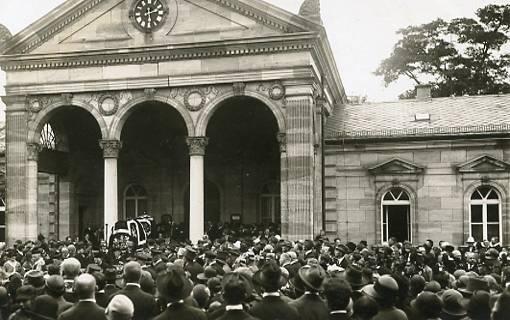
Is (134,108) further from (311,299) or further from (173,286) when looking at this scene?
(173,286)

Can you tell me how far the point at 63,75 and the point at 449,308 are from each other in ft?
75.0

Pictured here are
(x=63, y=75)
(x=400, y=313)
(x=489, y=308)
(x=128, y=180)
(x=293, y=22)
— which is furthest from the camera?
(x=128, y=180)

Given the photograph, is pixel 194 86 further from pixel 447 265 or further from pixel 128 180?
pixel 447 265

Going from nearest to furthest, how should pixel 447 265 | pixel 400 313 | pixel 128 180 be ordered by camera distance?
pixel 400 313
pixel 447 265
pixel 128 180

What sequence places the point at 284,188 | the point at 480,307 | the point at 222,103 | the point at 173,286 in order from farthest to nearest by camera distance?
1. the point at 222,103
2. the point at 284,188
3. the point at 480,307
4. the point at 173,286

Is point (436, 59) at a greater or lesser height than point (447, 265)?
greater

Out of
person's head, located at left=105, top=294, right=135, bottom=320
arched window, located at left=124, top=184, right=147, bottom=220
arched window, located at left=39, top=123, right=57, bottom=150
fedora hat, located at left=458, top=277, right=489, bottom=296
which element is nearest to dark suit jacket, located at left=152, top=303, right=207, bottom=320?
person's head, located at left=105, top=294, right=135, bottom=320

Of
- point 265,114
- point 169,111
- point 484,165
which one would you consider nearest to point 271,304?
point 484,165

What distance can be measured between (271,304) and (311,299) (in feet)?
1.76

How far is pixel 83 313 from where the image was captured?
6586mm

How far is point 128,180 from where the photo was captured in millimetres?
32156

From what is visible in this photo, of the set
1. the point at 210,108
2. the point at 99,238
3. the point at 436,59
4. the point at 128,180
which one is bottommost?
the point at 99,238

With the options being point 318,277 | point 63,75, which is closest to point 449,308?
point 318,277

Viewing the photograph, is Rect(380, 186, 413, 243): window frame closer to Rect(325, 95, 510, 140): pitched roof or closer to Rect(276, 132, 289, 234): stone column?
Rect(325, 95, 510, 140): pitched roof
